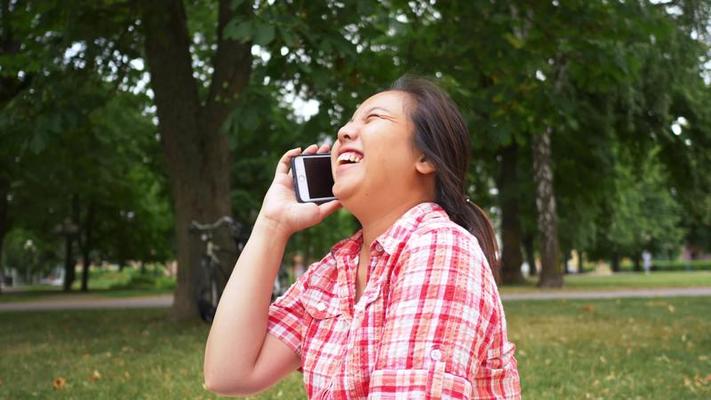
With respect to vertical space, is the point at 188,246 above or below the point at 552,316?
above

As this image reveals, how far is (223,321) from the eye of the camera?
200 cm

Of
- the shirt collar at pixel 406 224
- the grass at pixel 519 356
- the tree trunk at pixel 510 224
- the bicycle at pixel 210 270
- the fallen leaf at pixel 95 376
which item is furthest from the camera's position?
the tree trunk at pixel 510 224

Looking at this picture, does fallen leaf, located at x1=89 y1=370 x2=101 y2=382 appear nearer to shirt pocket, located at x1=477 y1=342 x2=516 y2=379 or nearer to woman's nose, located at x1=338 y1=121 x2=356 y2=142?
woman's nose, located at x1=338 y1=121 x2=356 y2=142

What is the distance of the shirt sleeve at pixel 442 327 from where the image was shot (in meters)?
1.50

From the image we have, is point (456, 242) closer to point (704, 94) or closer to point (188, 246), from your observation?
point (188, 246)

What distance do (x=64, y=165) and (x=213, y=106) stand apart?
31.1 ft

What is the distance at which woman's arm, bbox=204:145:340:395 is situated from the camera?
1994 millimetres

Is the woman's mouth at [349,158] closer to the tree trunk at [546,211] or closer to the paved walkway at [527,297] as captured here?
the paved walkway at [527,297]

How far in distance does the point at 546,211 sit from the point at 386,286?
69.9 ft

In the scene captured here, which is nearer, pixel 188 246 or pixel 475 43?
pixel 475 43

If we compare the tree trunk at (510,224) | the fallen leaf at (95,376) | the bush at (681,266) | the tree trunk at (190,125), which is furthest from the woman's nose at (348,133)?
the bush at (681,266)

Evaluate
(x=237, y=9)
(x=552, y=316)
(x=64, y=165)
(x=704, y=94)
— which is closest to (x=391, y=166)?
(x=237, y=9)

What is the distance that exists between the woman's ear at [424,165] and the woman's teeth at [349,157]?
13cm

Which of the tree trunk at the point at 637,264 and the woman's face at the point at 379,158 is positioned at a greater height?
the woman's face at the point at 379,158
